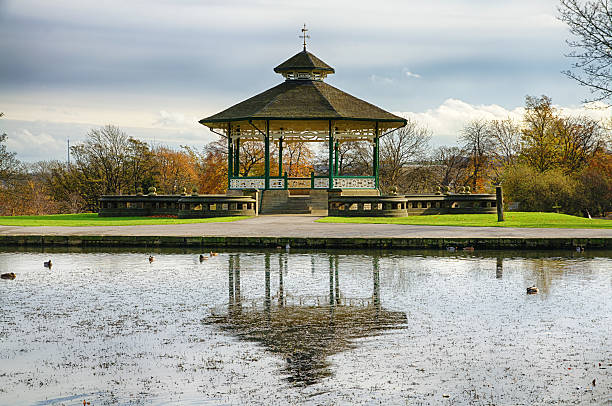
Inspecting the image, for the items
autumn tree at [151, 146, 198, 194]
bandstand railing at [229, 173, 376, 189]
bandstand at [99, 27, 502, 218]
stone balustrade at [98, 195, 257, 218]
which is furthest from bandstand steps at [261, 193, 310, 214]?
autumn tree at [151, 146, 198, 194]

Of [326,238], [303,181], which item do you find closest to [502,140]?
[303,181]

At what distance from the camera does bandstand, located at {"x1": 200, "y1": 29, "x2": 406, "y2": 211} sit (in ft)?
111

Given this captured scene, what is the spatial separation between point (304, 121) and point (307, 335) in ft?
93.5

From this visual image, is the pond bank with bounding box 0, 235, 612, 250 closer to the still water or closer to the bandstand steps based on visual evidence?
the still water

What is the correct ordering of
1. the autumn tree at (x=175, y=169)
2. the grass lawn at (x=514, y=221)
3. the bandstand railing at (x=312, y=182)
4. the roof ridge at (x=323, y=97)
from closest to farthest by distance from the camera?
the grass lawn at (x=514, y=221) → the bandstand railing at (x=312, y=182) → the roof ridge at (x=323, y=97) → the autumn tree at (x=175, y=169)

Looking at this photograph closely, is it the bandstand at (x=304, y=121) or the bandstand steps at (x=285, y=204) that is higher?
the bandstand at (x=304, y=121)

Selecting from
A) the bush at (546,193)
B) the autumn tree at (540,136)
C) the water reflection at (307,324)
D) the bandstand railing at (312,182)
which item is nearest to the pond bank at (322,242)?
the water reflection at (307,324)

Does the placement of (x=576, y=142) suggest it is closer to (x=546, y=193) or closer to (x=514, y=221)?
(x=546, y=193)

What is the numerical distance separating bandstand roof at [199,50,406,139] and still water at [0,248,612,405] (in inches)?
806

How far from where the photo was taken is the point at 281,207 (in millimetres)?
32469

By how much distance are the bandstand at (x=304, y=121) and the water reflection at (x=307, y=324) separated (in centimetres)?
2241

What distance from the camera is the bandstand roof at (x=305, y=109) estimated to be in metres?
33.8

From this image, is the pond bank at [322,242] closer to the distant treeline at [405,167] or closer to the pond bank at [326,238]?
the pond bank at [326,238]

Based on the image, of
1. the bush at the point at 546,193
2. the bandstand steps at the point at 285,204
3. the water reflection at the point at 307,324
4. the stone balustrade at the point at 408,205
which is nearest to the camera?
the water reflection at the point at 307,324
